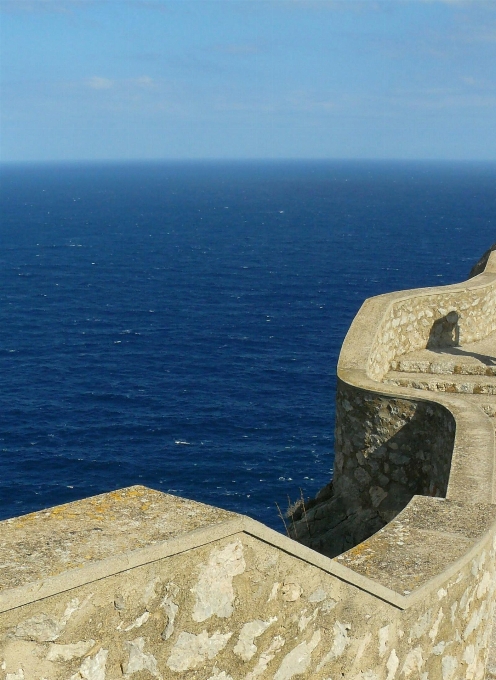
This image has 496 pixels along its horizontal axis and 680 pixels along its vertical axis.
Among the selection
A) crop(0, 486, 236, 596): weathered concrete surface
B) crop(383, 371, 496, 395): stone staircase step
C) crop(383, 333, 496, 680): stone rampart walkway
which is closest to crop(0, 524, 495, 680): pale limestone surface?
crop(0, 486, 236, 596): weathered concrete surface

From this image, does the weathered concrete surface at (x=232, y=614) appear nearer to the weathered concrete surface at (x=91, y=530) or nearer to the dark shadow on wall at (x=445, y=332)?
the weathered concrete surface at (x=91, y=530)

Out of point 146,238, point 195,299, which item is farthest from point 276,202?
point 195,299

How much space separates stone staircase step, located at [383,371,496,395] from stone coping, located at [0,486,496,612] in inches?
273

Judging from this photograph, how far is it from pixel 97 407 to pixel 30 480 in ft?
30.7

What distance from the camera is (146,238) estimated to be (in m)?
128

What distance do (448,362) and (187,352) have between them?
48682 millimetres

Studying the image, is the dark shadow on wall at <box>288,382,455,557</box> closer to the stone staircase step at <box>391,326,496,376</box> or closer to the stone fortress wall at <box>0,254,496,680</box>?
the stone fortress wall at <box>0,254,496,680</box>

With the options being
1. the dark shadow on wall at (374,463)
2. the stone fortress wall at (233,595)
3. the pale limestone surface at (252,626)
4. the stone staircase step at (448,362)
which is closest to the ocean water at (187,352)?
the stone staircase step at (448,362)

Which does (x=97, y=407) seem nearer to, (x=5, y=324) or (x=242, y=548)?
(x=5, y=324)

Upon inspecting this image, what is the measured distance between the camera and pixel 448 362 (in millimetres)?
13344

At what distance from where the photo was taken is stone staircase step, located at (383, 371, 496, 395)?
481 inches

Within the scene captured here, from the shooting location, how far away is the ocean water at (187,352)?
4200 centimetres

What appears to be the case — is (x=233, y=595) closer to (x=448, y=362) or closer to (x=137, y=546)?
(x=137, y=546)

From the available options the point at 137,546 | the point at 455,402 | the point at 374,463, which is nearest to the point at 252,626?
the point at 137,546
